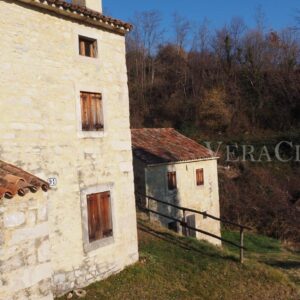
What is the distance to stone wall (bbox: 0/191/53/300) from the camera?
6489 millimetres

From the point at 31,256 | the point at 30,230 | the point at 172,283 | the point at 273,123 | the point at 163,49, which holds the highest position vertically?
the point at 163,49

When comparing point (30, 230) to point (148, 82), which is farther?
point (148, 82)

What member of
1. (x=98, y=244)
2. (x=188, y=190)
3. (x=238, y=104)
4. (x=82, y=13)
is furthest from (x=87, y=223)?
(x=238, y=104)

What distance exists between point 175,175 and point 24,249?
42.7ft

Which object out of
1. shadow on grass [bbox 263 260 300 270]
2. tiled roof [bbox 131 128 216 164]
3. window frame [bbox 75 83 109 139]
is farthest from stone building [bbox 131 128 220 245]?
window frame [bbox 75 83 109 139]

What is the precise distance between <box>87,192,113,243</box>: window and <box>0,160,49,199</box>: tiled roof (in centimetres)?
290

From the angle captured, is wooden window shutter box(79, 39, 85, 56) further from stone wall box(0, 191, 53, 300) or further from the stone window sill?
the stone window sill

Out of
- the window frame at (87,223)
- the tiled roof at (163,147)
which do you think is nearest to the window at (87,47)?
the window frame at (87,223)

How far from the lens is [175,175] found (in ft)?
63.5

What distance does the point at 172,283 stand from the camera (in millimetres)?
10516

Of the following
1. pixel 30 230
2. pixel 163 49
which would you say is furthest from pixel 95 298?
pixel 163 49

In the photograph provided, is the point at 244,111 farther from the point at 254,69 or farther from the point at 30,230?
the point at 30,230

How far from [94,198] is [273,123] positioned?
28.1m

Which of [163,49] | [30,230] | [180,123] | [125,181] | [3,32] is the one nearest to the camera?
[30,230]
